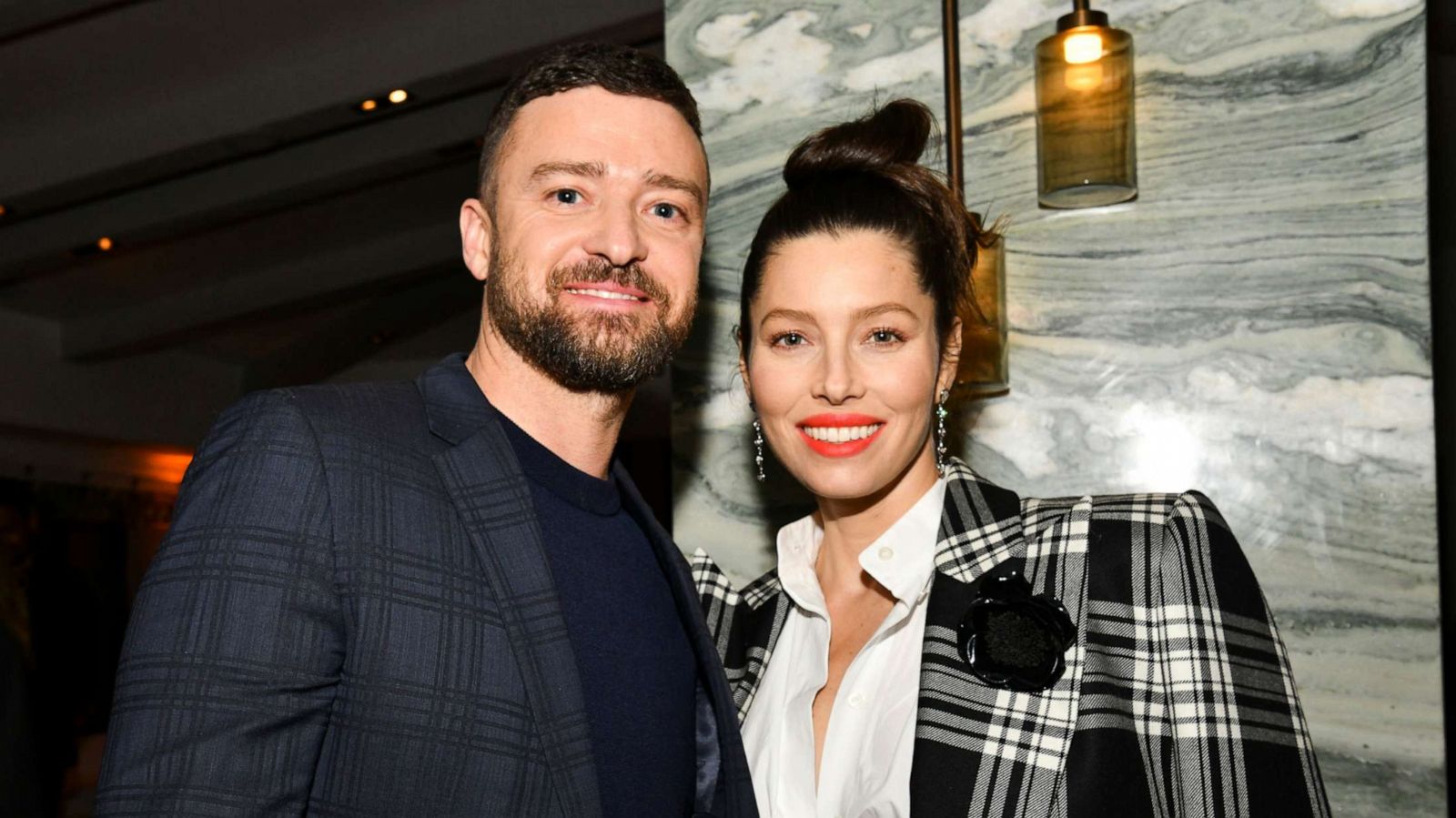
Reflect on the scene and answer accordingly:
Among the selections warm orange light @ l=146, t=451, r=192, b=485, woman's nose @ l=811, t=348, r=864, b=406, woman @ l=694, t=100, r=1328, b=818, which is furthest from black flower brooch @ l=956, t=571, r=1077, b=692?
warm orange light @ l=146, t=451, r=192, b=485

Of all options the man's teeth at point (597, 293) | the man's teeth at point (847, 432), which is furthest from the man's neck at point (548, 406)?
the man's teeth at point (847, 432)

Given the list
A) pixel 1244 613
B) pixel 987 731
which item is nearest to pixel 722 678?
pixel 987 731

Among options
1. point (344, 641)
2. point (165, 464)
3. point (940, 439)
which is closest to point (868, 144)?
point (940, 439)

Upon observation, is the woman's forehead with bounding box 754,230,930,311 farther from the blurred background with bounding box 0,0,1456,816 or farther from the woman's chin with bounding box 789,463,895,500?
the blurred background with bounding box 0,0,1456,816

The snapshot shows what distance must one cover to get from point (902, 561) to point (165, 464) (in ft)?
40.5

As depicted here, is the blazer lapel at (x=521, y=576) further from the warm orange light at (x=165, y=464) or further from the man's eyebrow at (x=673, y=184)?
the warm orange light at (x=165, y=464)

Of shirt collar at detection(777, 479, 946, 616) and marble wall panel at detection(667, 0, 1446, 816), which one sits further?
marble wall panel at detection(667, 0, 1446, 816)

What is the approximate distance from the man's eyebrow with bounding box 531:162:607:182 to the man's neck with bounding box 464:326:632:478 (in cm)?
23

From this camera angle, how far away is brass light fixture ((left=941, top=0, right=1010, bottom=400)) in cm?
222

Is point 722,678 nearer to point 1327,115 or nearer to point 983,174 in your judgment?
point 983,174

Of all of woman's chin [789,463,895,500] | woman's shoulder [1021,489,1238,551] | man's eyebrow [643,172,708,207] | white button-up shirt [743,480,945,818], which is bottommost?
white button-up shirt [743,480,945,818]

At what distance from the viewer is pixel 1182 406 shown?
2189 mm

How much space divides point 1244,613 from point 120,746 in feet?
4.35

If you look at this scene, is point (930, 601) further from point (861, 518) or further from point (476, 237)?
point (476, 237)
